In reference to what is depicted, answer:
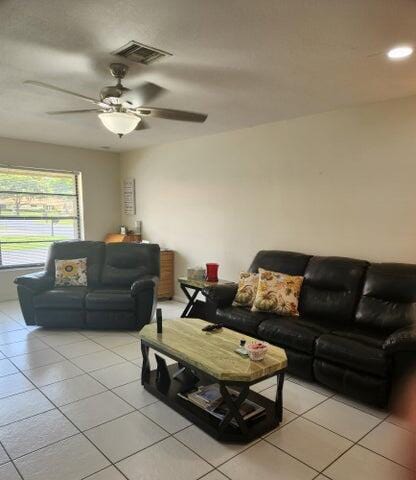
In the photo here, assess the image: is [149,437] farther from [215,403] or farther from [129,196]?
[129,196]

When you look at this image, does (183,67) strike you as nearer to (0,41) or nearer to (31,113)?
(0,41)

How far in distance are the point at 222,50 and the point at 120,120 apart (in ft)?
2.80

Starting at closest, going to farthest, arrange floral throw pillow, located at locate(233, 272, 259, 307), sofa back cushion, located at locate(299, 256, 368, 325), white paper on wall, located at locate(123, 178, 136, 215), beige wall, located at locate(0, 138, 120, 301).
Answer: sofa back cushion, located at locate(299, 256, 368, 325)
floral throw pillow, located at locate(233, 272, 259, 307)
beige wall, located at locate(0, 138, 120, 301)
white paper on wall, located at locate(123, 178, 136, 215)

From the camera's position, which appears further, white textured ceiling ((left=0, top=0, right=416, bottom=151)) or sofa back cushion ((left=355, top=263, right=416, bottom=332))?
sofa back cushion ((left=355, top=263, right=416, bottom=332))

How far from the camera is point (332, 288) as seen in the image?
3.27 meters

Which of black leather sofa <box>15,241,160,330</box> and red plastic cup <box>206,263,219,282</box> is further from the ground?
red plastic cup <box>206,263,219,282</box>

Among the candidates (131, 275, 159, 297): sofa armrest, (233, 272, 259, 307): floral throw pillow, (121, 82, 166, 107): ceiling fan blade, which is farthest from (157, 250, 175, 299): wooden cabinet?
A: (121, 82, 166, 107): ceiling fan blade

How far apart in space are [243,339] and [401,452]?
1138 mm

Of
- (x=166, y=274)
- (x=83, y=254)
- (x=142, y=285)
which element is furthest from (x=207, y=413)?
(x=166, y=274)

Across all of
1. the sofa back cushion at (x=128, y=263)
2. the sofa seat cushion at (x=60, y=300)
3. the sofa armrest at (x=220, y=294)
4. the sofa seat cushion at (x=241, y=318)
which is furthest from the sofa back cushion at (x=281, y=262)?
the sofa seat cushion at (x=60, y=300)

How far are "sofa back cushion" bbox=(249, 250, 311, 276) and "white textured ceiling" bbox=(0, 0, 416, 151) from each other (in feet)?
4.86

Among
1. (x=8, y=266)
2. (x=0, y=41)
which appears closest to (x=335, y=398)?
(x=0, y=41)

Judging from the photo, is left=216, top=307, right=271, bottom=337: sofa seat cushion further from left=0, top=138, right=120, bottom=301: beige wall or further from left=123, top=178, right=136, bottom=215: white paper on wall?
left=0, top=138, right=120, bottom=301: beige wall

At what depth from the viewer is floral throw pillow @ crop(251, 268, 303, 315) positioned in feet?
10.8
